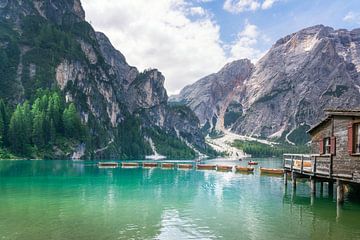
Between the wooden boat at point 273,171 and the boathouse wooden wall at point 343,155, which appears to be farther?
the wooden boat at point 273,171

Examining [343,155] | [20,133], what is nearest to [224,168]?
[343,155]

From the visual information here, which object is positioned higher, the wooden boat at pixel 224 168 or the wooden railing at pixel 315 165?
the wooden railing at pixel 315 165

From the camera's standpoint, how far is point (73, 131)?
17612 cm

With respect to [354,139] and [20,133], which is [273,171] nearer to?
[354,139]

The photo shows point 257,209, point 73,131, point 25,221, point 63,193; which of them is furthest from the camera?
point 73,131

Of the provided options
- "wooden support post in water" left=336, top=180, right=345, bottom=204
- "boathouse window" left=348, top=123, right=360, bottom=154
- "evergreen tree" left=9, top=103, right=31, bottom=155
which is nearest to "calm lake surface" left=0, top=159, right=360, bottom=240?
"wooden support post in water" left=336, top=180, right=345, bottom=204

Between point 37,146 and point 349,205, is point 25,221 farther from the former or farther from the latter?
point 37,146

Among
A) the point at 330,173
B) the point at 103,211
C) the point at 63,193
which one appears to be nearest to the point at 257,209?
the point at 330,173

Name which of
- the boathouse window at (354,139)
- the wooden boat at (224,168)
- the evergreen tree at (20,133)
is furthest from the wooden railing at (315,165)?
the evergreen tree at (20,133)

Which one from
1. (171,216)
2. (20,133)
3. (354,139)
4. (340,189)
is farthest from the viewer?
(20,133)

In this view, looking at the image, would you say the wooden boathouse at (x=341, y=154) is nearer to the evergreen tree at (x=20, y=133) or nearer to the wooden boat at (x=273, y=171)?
the wooden boat at (x=273, y=171)

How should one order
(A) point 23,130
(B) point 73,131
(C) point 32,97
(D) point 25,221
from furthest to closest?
(C) point 32,97 < (B) point 73,131 < (A) point 23,130 < (D) point 25,221

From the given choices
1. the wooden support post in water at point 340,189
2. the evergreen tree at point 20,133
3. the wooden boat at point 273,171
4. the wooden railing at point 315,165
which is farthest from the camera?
the evergreen tree at point 20,133

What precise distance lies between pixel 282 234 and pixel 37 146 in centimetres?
14581
